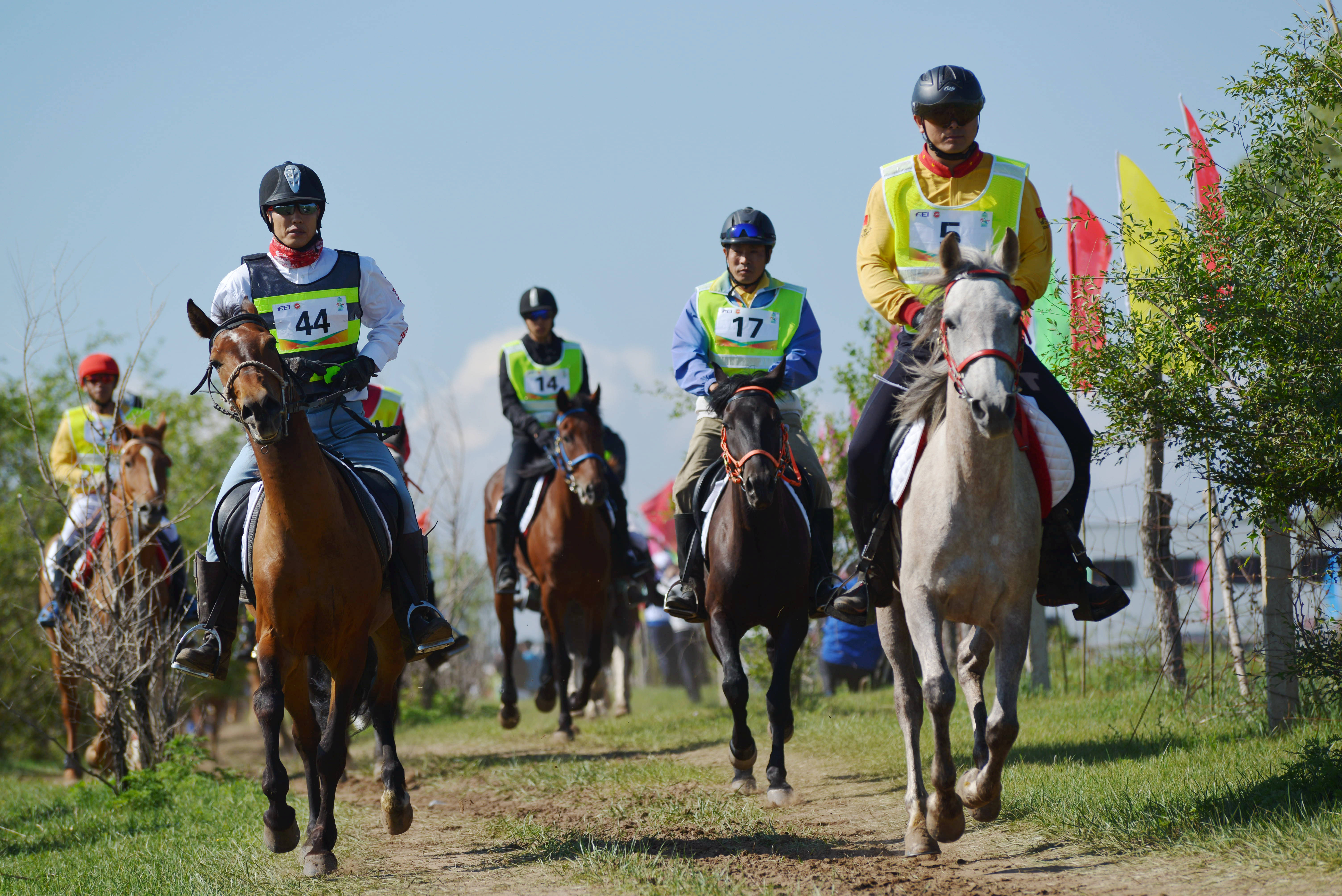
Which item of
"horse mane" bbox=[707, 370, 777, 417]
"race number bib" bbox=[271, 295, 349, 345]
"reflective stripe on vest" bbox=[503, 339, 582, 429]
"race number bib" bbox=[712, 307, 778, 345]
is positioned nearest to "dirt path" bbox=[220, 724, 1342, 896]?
"horse mane" bbox=[707, 370, 777, 417]

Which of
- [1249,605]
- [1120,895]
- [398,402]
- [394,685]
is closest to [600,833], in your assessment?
[394,685]

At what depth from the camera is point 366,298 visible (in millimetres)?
7176

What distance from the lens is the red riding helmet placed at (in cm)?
1154

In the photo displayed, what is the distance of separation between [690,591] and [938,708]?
2.95m

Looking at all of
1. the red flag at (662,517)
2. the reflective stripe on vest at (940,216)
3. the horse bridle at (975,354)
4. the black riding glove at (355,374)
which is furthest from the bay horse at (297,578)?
the red flag at (662,517)

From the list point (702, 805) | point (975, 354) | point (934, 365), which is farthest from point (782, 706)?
point (975, 354)

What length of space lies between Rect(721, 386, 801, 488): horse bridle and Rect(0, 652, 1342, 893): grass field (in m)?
2.05

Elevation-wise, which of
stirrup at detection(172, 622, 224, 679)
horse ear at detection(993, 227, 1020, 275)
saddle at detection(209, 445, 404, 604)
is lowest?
stirrup at detection(172, 622, 224, 679)

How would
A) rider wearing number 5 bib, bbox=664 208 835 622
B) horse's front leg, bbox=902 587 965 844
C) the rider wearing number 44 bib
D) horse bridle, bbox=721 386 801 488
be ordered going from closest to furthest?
horse's front leg, bbox=902 587 965 844 < horse bridle, bbox=721 386 801 488 < rider wearing number 5 bib, bbox=664 208 835 622 < the rider wearing number 44 bib

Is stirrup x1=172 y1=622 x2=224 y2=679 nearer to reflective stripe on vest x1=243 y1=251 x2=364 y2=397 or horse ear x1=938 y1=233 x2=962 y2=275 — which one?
reflective stripe on vest x1=243 y1=251 x2=364 y2=397

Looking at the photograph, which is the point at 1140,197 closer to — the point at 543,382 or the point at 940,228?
the point at 940,228

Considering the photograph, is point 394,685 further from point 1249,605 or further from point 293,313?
point 1249,605

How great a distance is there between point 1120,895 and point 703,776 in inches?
162

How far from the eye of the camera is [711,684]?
68.5 ft
